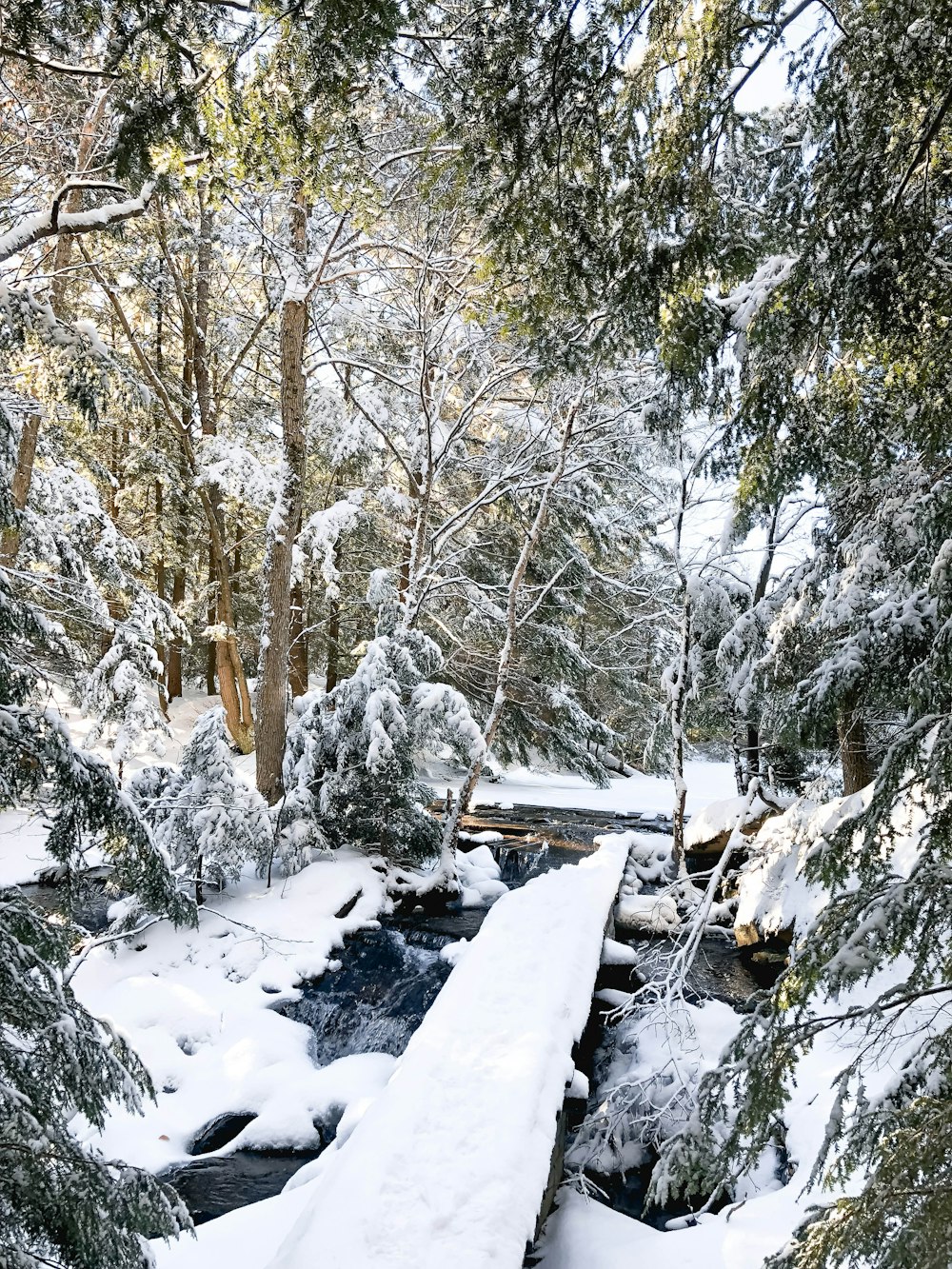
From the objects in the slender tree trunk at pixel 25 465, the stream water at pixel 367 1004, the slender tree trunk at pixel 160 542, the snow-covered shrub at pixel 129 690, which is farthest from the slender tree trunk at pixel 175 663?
the slender tree trunk at pixel 25 465

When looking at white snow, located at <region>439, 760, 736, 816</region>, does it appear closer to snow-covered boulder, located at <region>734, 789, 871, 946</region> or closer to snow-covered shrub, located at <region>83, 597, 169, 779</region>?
snow-covered boulder, located at <region>734, 789, 871, 946</region>

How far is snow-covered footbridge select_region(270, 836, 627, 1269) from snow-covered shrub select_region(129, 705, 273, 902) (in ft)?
10.0

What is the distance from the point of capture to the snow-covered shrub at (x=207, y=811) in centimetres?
715

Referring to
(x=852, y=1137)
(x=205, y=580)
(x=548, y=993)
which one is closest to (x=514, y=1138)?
(x=548, y=993)

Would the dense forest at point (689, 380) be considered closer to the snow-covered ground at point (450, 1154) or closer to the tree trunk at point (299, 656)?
the snow-covered ground at point (450, 1154)

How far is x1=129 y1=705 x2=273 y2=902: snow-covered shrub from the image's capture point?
7152mm

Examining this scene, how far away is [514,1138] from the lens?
3.46 metres

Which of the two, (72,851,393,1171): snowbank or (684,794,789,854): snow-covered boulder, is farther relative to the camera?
(684,794,789,854): snow-covered boulder

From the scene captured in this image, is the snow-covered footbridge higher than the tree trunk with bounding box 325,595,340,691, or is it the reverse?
the tree trunk with bounding box 325,595,340,691

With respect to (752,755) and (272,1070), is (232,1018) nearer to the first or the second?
(272,1070)

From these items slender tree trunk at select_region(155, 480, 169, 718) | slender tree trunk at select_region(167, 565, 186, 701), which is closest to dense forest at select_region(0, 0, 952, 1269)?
slender tree trunk at select_region(155, 480, 169, 718)

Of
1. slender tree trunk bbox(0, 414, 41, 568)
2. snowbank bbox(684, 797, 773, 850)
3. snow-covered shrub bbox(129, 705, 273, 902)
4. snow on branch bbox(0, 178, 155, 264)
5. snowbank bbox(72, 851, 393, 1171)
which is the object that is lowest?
snowbank bbox(72, 851, 393, 1171)

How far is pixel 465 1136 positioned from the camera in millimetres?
3475

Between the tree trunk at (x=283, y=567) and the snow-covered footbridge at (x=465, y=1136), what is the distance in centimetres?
425
